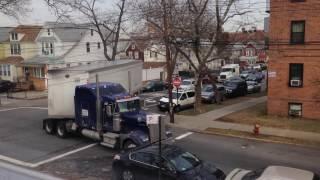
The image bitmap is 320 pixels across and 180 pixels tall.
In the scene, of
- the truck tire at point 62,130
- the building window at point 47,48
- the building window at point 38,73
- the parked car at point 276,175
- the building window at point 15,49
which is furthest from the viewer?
the building window at point 15,49

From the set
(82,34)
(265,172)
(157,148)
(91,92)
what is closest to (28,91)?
(82,34)

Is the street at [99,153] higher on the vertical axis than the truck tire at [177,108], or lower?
lower

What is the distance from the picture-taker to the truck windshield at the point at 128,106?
22312 millimetres

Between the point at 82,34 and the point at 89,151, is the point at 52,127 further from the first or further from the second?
the point at 82,34

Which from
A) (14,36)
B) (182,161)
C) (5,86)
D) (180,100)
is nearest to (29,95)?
(5,86)

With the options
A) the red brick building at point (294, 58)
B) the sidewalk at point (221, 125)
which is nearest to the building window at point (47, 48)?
the sidewalk at point (221, 125)

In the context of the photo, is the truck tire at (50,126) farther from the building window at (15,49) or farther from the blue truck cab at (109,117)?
the building window at (15,49)

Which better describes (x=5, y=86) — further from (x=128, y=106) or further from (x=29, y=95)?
(x=128, y=106)

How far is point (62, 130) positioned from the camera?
81.4ft

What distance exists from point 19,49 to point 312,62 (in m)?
43.0

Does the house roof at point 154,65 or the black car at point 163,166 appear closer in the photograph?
the black car at point 163,166

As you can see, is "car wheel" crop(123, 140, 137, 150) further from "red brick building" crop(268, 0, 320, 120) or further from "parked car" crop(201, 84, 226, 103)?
"parked car" crop(201, 84, 226, 103)

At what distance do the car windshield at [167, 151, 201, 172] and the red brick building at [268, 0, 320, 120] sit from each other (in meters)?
16.0

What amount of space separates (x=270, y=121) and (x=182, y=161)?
15497 mm
